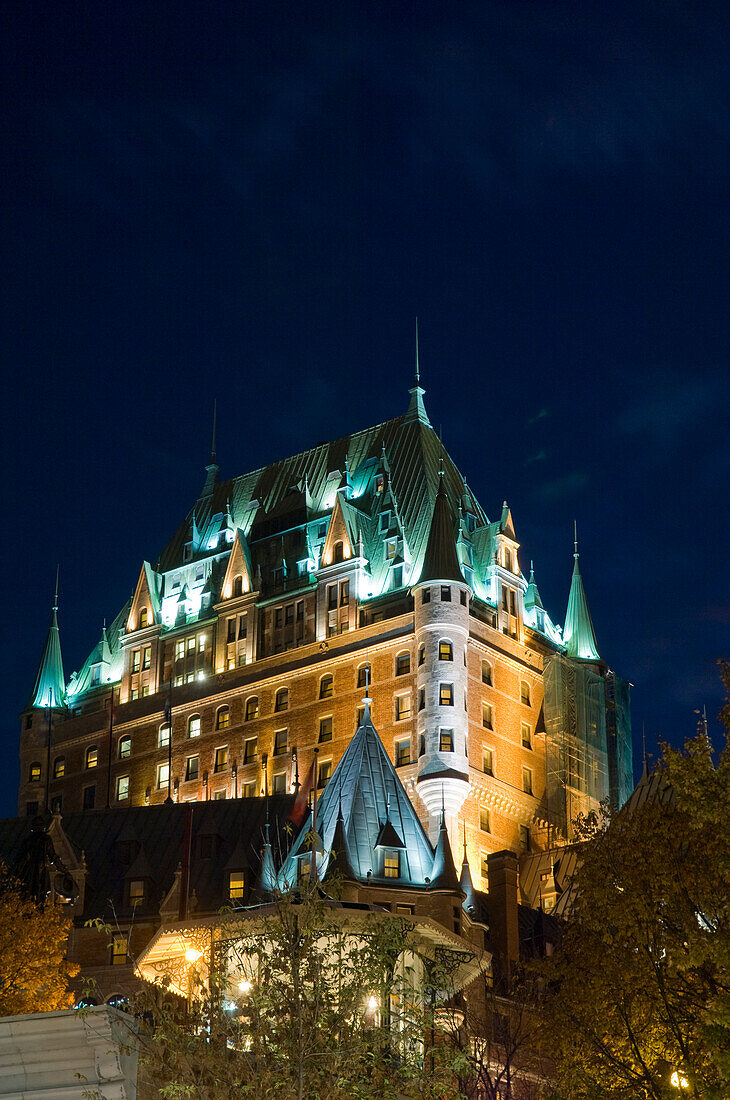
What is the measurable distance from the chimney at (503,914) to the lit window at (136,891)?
1710 centimetres

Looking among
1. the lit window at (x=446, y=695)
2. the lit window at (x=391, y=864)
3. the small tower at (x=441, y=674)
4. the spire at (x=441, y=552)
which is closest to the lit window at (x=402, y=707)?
the small tower at (x=441, y=674)

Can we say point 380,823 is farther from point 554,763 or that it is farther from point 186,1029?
point 186,1029

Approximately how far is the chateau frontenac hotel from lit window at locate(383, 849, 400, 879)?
19.8 meters

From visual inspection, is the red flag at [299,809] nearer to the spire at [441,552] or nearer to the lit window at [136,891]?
the lit window at [136,891]

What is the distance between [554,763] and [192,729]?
23.8 meters

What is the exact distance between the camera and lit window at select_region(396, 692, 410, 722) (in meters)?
109

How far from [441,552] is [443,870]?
3361cm

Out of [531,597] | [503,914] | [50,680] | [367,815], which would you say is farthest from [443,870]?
[50,680]

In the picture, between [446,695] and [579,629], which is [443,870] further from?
[579,629]

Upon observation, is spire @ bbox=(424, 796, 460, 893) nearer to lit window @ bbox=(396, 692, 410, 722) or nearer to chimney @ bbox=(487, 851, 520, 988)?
chimney @ bbox=(487, 851, 520, 988)

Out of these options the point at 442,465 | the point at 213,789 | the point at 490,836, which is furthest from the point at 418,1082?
the point at 442,465

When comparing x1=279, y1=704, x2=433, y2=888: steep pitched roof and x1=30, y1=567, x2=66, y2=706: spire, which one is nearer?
x1=279, y1=704, x2=433, y2=888: steep pitched roof

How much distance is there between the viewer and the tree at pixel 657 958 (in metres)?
40.2

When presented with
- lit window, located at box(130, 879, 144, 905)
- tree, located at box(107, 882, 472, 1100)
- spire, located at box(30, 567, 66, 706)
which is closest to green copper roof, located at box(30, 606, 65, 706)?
spire, located at box(30, 567, 66, 706)
